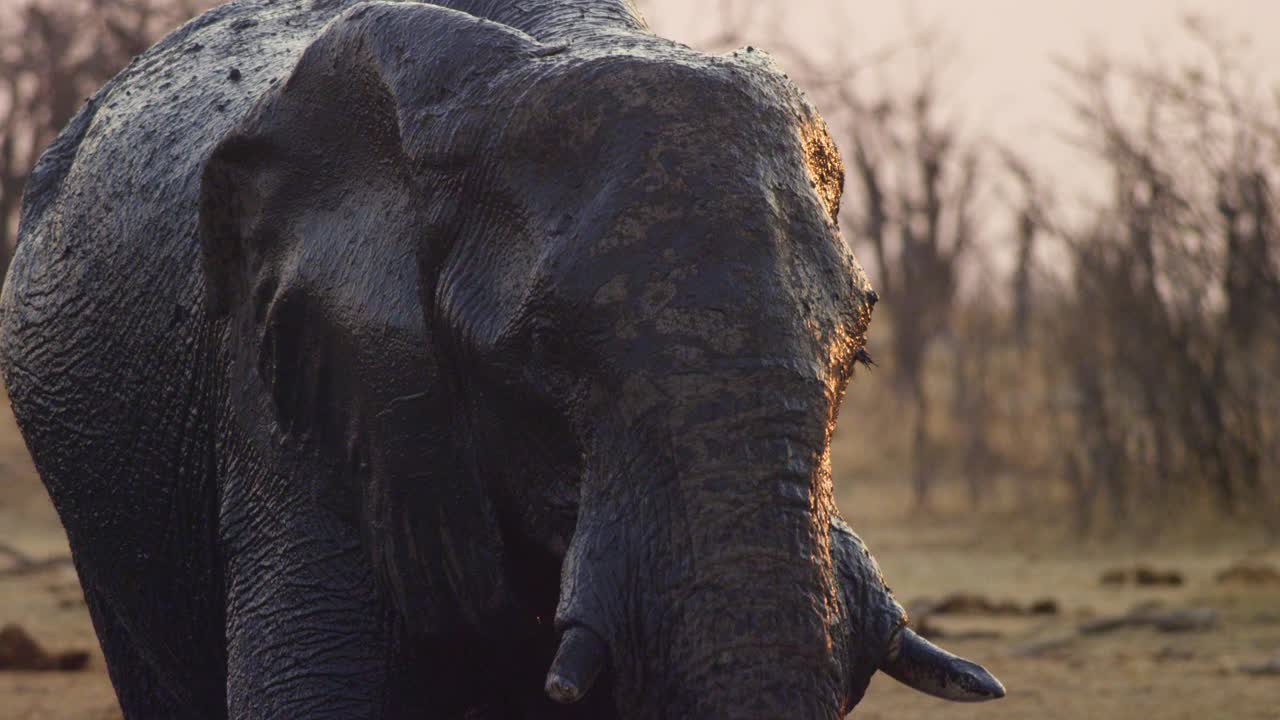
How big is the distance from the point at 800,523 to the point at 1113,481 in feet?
38.0

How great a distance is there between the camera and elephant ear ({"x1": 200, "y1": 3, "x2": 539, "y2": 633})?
257 cm

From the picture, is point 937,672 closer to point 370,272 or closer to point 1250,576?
point 370,272

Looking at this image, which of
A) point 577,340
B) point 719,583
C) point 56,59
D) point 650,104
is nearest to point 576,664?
point 719,583

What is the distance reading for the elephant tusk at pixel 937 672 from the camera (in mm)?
2404

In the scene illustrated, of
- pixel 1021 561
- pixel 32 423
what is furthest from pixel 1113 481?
pixel 32 423

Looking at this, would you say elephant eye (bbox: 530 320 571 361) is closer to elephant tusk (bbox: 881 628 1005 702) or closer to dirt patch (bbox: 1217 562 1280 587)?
elephant tusk (bbox: 881 628 1005 702)

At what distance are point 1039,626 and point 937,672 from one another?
6836 mm

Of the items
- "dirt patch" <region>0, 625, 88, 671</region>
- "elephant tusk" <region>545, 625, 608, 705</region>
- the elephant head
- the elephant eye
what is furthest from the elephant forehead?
"dirt patch" <region>0, 625, 88, 671</region>

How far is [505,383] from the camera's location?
240cm

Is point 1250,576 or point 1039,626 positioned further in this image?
point 1250,576

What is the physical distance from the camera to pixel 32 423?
4.00m

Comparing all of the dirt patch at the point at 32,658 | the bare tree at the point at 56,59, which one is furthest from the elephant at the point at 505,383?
the bare tree at the point at 56,59

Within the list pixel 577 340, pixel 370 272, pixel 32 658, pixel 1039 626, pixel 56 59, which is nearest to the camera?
pixel 577 340

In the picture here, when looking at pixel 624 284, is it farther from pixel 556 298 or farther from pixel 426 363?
pixel 426 363
